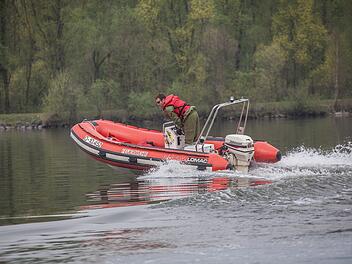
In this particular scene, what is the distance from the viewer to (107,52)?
6062 centimetres

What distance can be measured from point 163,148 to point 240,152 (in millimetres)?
1893

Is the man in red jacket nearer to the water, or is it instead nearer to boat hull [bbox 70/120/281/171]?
boat hull [bbox 70/120/281/171]

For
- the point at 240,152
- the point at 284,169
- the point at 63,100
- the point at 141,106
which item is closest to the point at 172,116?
the point at 240,152

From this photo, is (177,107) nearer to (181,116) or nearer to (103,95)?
(181,116)

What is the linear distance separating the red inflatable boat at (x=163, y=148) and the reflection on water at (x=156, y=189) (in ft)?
2.18

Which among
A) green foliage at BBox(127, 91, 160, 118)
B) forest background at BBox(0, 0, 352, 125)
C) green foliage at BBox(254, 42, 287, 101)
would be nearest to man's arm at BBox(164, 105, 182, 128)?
forest background at BBox(0, 0, 352, 125)

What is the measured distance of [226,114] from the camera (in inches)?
2267

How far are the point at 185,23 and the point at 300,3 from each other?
8.72 metres

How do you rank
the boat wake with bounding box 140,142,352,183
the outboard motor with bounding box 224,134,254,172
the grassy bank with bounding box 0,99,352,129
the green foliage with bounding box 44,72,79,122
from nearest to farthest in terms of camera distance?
the boat wake with bounding box 140,142,352,183, the outboard motor with bounding box 224,134,254,172, the green foliage with bounding box 44,72,79,122, the grassy bank with bounding box 0,99,352,129

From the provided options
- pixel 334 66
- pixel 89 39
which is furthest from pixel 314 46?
pixel 89 39

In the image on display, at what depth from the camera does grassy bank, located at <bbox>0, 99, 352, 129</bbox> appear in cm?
5534

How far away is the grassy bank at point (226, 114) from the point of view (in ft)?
182

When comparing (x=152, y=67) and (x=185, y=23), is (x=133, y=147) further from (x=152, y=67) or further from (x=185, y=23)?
(x=185, y=23)

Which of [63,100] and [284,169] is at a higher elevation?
[284,169]
